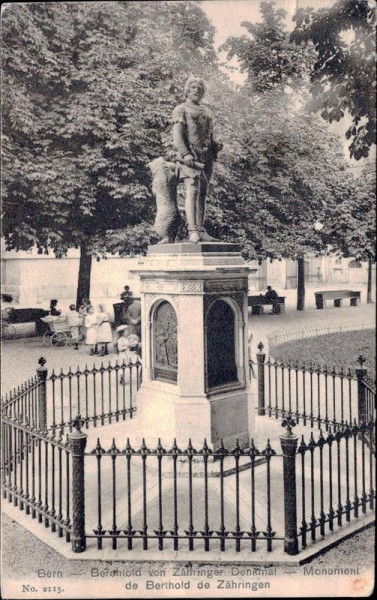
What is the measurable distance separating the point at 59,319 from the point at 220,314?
9413 millimetres

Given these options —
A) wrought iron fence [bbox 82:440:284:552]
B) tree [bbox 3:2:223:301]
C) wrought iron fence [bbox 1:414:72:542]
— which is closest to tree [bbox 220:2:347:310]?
tree [bbox 3:2:223:301]

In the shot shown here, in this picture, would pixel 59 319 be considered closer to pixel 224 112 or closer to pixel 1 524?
pixel 224 112

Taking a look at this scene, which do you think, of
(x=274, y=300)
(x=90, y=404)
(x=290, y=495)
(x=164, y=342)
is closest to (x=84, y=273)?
(x=90, y=404)

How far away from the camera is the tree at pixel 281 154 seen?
17.1 m

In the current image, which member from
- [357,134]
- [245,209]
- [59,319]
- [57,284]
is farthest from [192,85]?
[57,284]

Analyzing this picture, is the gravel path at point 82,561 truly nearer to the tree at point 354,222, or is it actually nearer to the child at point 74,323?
the child at point 74,323

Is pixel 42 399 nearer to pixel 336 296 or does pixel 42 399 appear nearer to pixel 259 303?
pixel 259 303

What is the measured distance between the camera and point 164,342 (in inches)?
312

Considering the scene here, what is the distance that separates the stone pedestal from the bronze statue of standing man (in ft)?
1.71

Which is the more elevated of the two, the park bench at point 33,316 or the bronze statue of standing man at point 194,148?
the bronze statue of standing man at point 194,148

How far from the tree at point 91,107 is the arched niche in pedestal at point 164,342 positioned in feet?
31.0

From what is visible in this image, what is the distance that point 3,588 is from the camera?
5410 millimetres

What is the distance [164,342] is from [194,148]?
2572 millimetres

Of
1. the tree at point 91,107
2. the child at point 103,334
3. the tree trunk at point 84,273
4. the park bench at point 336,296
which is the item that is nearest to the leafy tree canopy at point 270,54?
the tree at point 91,107
